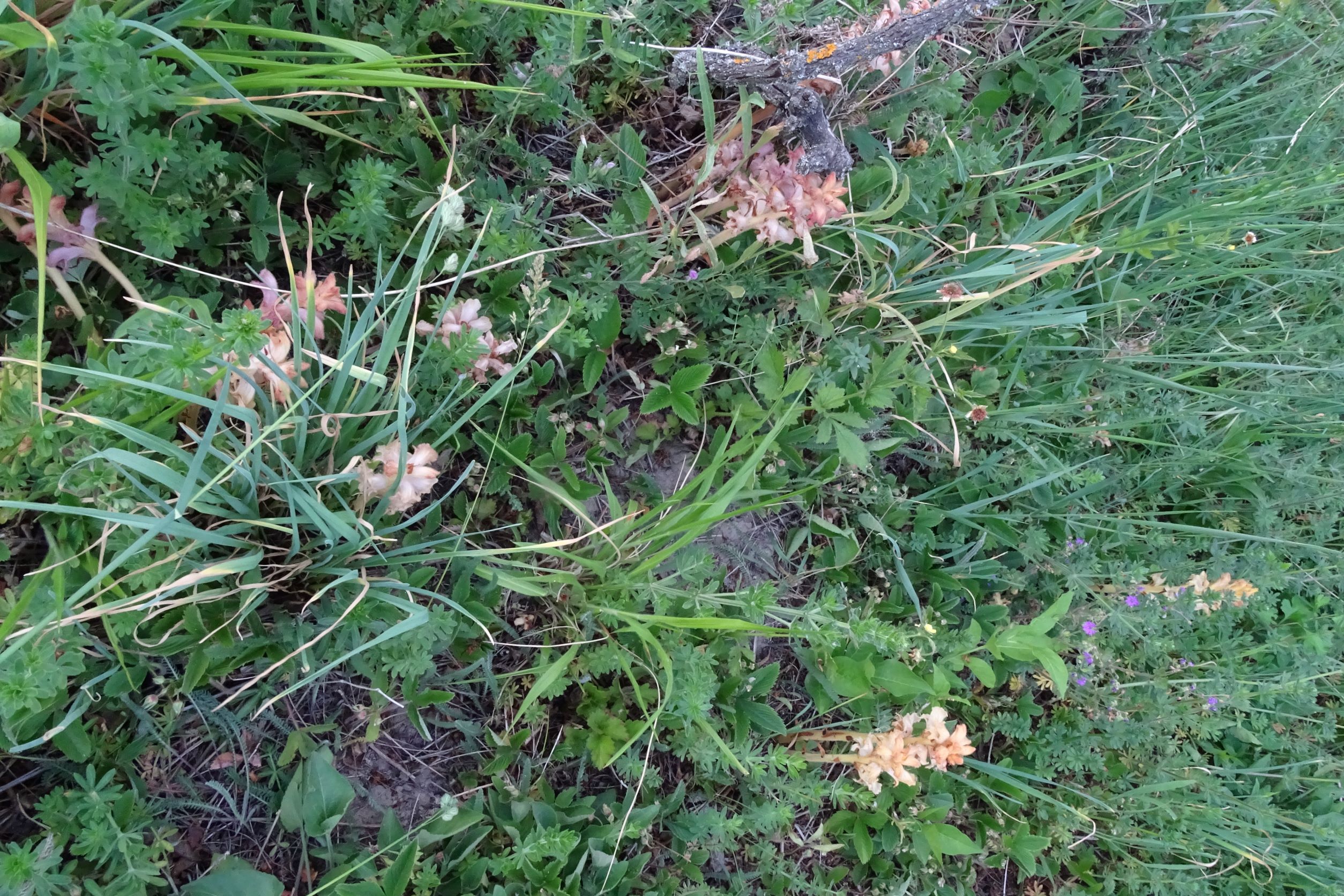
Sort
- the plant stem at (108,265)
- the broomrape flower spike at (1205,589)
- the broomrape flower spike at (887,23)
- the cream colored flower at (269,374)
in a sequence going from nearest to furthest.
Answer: the cream colored flower at (269,374)
the plant stem at (108,265)
the broomrape flower spike at (887,23)
the broomrape flower spike at (1205,589)

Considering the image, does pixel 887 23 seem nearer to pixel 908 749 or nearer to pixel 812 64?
pixel 812 64

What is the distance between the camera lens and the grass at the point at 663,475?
1371 millimetres

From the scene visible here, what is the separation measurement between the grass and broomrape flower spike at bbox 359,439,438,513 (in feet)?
0.10

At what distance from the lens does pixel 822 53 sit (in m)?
1.68

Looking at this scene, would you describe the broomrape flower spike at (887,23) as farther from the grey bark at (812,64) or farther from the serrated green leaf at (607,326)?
the serrated green leaf at (607,326)

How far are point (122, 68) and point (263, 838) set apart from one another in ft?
4.79

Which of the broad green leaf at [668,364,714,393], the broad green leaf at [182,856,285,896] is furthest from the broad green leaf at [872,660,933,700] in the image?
the broad green leaf at [182,856,285,896]

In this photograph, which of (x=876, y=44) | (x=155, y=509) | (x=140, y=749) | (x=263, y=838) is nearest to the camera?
(x=155, y=509)

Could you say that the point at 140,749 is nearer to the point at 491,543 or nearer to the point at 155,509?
the point at 155,509

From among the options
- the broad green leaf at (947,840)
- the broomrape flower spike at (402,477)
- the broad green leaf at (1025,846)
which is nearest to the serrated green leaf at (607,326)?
the broomrape flower spike at (402,477)

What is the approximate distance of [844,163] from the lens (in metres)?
1.86

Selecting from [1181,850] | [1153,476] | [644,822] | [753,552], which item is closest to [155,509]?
[644,822]

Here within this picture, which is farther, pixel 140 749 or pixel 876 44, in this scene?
pixel 876 44

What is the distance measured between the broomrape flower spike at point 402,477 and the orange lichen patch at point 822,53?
1.18 m
